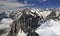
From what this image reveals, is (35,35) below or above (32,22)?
above

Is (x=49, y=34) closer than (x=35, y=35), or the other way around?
(x=49, y=34)

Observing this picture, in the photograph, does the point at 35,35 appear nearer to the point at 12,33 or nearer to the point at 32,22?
the point at 12,33

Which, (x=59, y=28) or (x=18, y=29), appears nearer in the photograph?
(x=59, y=28)

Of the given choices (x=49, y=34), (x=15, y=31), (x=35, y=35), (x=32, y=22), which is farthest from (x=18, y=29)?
(x=32, y=22)

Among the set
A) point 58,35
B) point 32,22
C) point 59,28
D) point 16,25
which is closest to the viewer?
point 58,35

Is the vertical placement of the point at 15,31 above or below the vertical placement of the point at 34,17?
above

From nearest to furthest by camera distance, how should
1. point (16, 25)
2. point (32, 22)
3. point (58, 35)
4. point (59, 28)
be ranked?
point (58, 35) → point (59, 28) → point (16, 25) → point (32, 22)

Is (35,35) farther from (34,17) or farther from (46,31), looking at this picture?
(34,17)

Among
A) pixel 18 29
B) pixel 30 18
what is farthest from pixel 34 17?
pixel 18 29

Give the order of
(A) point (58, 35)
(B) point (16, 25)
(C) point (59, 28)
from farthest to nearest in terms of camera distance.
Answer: (B) point (16, 25)
(C) point (59, 28)
(A) point (58, 35)
